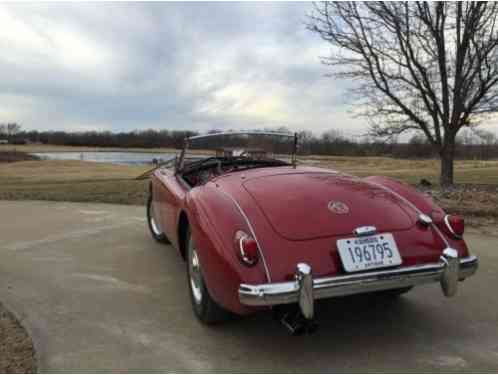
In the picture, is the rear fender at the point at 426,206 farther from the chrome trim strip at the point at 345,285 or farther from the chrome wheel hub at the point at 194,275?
the chrome wheel hub at the point at 194,275

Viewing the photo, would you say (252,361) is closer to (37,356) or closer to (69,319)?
(37,356)

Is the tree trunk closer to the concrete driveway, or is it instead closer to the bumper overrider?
the concrete driveway

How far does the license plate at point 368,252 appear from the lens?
2457mm

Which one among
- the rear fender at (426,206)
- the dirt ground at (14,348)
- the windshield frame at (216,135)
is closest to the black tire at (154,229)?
the windshield frame at (216,135)

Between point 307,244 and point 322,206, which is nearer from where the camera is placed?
point 307,244

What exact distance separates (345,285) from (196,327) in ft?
3.78

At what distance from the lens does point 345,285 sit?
2359 mm

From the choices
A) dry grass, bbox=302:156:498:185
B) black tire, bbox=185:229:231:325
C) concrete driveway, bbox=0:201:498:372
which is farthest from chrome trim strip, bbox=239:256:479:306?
dry grass, bbox=302:156:498:185

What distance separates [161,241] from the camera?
17.7 feet

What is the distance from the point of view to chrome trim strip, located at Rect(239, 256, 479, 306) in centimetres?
226

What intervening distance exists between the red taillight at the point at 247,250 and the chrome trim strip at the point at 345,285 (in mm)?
150

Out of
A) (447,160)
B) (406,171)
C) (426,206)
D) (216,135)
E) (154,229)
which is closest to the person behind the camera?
(426,206)

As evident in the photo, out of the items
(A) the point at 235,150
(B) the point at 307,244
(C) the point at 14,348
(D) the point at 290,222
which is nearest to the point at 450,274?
(B) the point at 307,244

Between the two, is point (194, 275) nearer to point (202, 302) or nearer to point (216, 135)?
point (202, 302)
